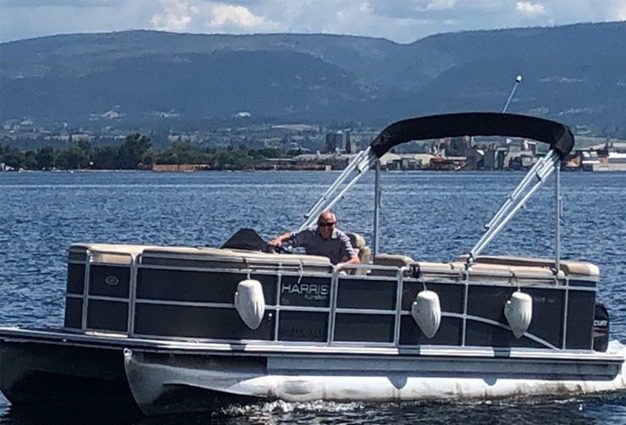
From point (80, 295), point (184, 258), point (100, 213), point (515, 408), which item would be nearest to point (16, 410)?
point (80, 295)

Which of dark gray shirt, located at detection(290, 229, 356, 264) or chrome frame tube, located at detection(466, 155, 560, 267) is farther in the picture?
chrome frame tube, located at detection(466, 155, 560, 267)

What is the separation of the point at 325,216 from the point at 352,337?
1.43 meters

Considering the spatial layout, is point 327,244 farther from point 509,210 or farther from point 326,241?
point 509,210

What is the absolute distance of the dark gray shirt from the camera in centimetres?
1864

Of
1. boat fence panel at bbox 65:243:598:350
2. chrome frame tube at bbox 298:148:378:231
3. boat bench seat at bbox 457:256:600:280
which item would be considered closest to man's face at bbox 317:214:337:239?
boat fence panel at bbox 65:243:598:350

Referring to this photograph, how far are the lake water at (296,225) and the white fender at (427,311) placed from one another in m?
0.90

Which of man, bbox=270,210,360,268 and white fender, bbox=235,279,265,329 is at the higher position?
man, bbox=270,210,360,268

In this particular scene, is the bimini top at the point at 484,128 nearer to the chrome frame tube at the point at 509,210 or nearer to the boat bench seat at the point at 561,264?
the chrome frame tube at the point at 509,210

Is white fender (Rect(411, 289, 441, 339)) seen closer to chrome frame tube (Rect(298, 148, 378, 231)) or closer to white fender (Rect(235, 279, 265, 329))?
white fender (Rect(235, 279, 265, 329))

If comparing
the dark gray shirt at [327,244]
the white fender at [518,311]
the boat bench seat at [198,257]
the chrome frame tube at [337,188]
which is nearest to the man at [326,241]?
the dark gray shirt at [327,244]

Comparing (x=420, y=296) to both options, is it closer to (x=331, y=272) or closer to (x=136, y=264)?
(x=331, y=272)

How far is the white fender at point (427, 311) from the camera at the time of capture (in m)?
18.1

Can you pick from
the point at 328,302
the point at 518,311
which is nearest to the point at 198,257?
the point at 328,302

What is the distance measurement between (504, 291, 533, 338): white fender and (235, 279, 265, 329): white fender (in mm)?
2925
